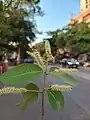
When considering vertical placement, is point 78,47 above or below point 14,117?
above

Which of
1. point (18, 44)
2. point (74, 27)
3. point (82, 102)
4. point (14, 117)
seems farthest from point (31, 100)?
point (74, 27)

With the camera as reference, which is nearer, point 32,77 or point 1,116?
point 32,77

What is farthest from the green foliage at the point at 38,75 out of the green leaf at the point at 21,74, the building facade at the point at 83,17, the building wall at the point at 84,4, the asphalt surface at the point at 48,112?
the building wall at the point at 84,4

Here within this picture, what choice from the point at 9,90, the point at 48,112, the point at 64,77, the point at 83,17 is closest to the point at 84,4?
the point at 83,17

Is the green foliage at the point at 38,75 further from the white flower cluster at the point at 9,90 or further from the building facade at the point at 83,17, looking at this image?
the building facade at the point at 83,17

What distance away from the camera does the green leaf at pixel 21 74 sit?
8.42 feet

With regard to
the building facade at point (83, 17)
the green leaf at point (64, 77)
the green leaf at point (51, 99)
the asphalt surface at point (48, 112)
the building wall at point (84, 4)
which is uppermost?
the building wall at point (84, 4)

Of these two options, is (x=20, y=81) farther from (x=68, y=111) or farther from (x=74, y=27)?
(x=74, y=27)

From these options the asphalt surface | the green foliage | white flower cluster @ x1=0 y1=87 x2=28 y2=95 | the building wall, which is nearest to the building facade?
the building wall

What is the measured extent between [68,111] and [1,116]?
226 centimetres

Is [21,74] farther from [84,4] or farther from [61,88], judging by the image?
[84,4]

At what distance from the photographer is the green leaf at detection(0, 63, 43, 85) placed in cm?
257

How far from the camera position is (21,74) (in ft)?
8.50

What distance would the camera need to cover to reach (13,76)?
8.47 ft
